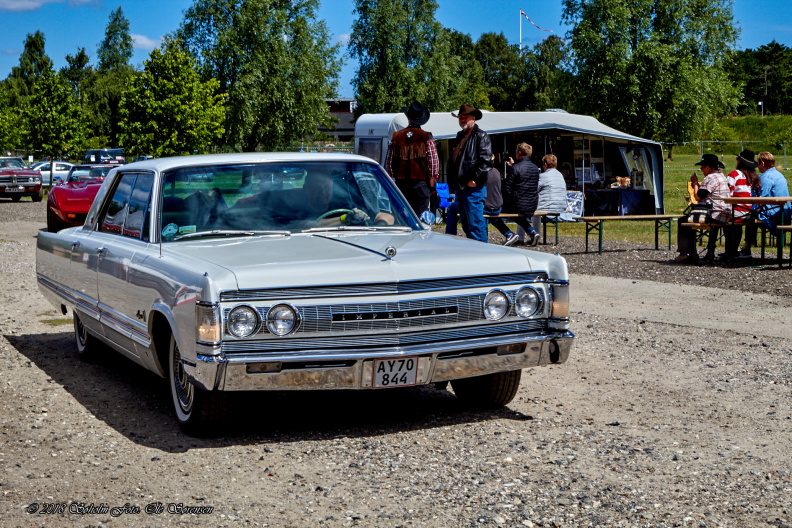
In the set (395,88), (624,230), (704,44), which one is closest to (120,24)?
(395,88)

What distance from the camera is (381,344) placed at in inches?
191

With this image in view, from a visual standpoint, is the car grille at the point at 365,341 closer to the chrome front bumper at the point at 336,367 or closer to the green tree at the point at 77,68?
the chrome front bumper at the point at 336,367

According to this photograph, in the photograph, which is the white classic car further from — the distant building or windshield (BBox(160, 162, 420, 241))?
the distant building

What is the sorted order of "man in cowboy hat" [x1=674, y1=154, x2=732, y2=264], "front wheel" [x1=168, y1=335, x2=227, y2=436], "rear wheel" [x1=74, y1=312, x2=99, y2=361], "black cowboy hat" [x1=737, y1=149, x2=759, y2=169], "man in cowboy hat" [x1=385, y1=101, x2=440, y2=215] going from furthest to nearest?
"black cowboy hat" [x1=737, y1=149, x2=759, y2=169], "man in cowboy hat" [x1=674, y1=154, x2=732, y2=264], "man in cowboy hat" [x1=385, y1=101, x2=440, y2=215], "rear wheel" [x1=74, y1=312, x2=99, y2=361], "front wheel" [x1=168, y1=335, x2=227, y2=436]

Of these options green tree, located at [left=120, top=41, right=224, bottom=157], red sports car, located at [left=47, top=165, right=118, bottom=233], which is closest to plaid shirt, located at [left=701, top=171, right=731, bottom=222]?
red sports car, located at [left=47, top=165, right=118, bottom=233]

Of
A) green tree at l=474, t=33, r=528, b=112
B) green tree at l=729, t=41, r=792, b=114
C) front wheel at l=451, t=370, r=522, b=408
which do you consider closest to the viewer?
front wheel at l=451, t=370, r=522, b=408

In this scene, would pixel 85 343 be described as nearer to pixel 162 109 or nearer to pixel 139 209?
pixel 139 209

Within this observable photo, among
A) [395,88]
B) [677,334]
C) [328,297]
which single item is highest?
[395,88]

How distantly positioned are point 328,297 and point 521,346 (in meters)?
1.14

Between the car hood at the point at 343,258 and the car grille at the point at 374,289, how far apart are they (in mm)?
30

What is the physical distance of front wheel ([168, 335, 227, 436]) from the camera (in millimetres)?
5055

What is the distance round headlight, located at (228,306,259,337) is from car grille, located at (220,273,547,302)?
6cm

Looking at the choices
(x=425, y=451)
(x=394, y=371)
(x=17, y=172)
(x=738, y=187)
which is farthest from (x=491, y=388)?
(x=17, y=172)

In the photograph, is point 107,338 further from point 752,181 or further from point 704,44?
point 704,44
